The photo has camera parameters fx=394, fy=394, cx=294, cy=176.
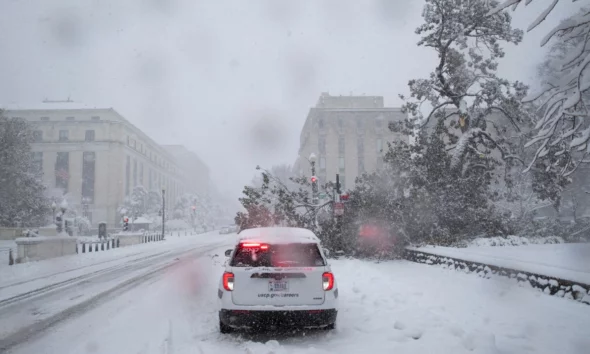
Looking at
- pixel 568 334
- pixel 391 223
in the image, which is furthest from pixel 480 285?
pixel 391 223

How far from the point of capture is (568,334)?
531cm

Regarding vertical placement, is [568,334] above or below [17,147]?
below

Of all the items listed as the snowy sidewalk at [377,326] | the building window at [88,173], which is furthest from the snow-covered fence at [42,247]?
the building window at [88,173]

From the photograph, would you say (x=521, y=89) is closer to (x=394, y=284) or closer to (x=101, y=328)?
(x=394, y=284)

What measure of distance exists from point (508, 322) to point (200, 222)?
99424 millimetres

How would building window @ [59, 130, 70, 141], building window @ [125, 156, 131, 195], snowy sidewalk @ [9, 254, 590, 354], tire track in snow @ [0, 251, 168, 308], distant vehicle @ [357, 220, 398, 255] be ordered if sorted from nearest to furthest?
1. snowy sidewalk @ [9, 254, 590, 354]
2. tire track in snow @ [0, 251, 168, 308]
3. distant vehicle @ [357, 220, 398, 255]
4. building window @ [59, 130, 70, 141]
5. building window @ [125, 156, 131, 195]

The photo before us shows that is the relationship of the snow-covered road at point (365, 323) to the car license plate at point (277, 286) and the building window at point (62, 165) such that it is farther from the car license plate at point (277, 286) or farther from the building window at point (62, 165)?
the building window at point (62, 165)

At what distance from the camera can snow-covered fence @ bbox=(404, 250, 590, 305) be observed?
6.54m

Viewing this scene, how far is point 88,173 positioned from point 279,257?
7821cm

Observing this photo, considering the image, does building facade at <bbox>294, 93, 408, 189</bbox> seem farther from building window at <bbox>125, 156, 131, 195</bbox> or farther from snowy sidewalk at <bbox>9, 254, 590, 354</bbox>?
snowy sidewalk at <bbox>9, 254, 590, 354</bbox>

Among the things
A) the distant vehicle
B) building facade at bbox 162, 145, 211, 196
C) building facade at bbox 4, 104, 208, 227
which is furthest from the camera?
building facade at bbox 162, 145, 211, 196

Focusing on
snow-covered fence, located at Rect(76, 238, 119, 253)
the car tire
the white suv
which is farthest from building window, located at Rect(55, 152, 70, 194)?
the white suv

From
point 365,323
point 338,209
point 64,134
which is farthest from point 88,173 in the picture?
point 365,323

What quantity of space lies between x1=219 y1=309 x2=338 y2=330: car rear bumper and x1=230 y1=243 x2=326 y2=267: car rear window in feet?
1.97
